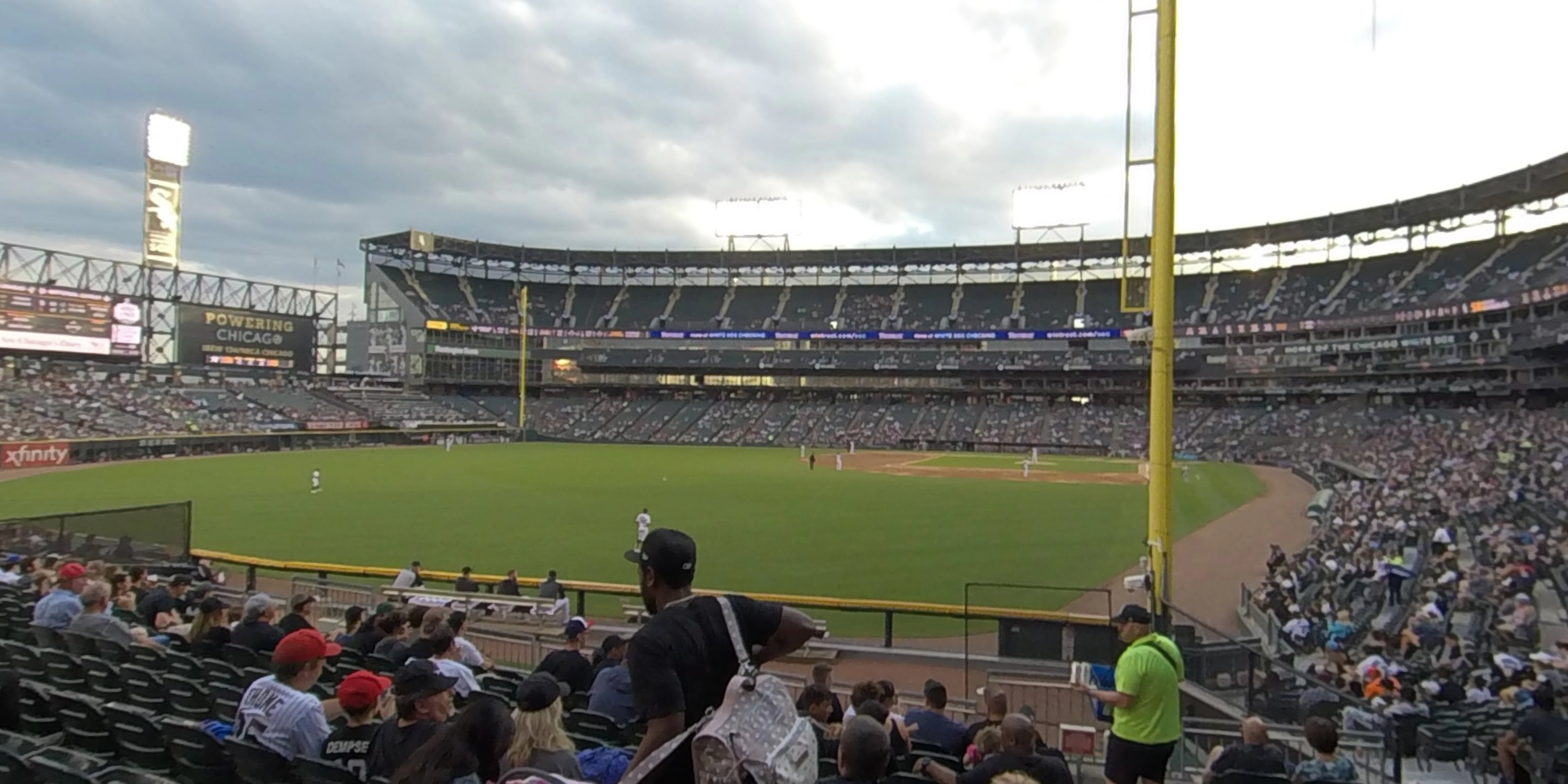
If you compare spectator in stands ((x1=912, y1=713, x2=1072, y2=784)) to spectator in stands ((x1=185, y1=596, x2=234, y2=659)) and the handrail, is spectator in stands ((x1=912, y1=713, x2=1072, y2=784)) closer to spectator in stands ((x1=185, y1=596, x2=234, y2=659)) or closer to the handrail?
the handrail

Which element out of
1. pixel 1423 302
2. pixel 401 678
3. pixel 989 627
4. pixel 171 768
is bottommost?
pixel 989 627

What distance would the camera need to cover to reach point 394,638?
328 inches

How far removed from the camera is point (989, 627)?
1605 cm

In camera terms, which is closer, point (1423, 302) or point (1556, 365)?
point (1556, 365)

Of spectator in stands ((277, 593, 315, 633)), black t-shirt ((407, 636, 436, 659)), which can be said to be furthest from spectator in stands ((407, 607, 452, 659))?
spectator in stands ((277, 593, 315, 633))

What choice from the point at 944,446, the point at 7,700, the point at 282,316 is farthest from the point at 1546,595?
the point at 282,316

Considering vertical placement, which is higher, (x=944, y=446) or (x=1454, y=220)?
(x=1454, y=220)

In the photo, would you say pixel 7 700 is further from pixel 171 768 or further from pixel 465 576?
pixel 465 576

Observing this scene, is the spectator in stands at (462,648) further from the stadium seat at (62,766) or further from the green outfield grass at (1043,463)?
the green outfield grass at (1043,463)

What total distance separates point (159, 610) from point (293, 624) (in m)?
2.63

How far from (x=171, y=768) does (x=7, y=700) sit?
1.51 m

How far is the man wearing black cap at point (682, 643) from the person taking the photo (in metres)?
2.44

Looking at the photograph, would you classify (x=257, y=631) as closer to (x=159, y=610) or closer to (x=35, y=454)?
(x=159, y=610)

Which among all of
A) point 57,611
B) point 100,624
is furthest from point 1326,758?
point 57,611
